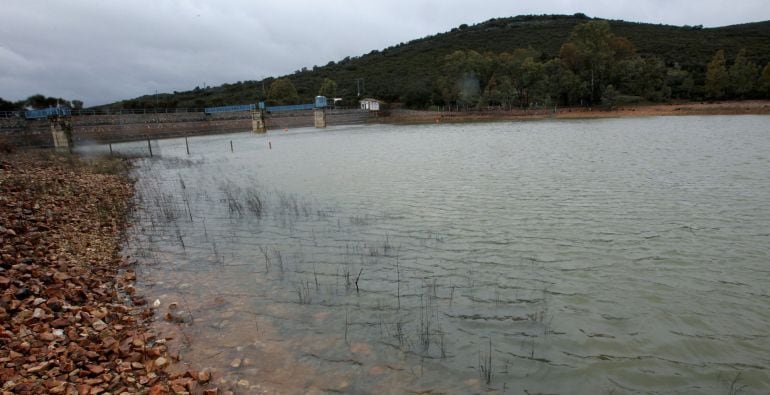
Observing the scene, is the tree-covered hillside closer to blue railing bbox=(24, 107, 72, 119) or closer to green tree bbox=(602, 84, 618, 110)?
green tree bbox=(602, 84, 618, 110)

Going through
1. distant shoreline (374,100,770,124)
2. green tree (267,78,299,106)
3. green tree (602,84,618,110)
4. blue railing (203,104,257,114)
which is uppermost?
green tree (267,78,299,106)

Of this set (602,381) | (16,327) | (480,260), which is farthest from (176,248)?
(602,381)

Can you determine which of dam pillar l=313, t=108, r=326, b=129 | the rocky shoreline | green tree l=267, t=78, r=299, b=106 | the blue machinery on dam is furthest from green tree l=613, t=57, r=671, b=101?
the rocky shoreline

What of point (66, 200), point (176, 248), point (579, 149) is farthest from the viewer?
point (579, 149)

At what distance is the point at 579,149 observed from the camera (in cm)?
3594

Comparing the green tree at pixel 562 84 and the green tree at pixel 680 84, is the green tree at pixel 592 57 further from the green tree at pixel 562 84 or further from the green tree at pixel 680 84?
the green tree at pixel 680 84

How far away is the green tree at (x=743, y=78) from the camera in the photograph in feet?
295

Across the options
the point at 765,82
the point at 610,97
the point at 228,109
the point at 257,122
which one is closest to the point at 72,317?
the point at 257,122

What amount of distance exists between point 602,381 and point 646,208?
11420 millimetres

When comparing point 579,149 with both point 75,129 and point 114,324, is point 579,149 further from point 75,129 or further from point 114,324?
point 75,129

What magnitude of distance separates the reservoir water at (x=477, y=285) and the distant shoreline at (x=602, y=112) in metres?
72.7

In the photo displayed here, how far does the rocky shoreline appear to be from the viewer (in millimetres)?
6207

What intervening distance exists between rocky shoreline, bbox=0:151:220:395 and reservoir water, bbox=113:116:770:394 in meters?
0.60

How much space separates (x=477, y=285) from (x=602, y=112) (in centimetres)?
9430
